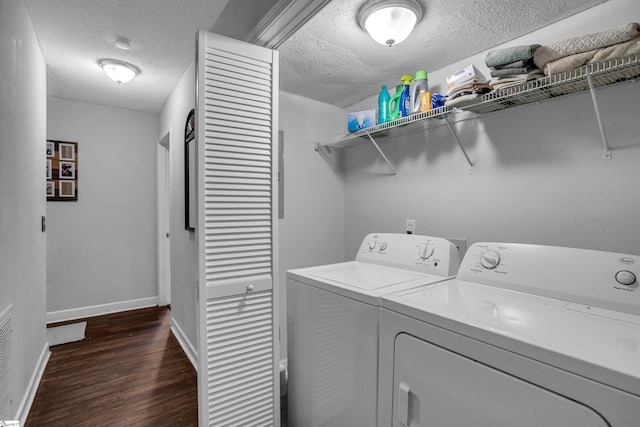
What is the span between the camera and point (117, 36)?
6.85 ft

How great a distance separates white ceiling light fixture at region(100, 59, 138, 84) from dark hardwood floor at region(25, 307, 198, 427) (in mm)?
2281

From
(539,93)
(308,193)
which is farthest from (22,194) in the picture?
(539,93)

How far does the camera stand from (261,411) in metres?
1.56

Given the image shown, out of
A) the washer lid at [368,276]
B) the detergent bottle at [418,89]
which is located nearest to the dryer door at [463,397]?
the washer lid at [368,276]

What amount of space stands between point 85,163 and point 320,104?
2.75 meters

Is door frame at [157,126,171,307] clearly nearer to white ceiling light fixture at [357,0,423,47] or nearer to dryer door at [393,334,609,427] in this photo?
white ceiling light fixture at [357,0,423,47]

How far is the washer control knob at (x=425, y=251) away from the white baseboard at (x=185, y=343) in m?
1.79

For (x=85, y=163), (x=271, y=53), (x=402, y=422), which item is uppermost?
(x=271, y=53)

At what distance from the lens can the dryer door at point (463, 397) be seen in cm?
73

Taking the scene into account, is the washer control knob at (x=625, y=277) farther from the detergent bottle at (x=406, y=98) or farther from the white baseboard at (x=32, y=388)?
the white baseboard at (x=32, y=388)

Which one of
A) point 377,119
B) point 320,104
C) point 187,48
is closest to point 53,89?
point 187,48

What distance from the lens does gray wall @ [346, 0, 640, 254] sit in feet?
4.46

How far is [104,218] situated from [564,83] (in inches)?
166

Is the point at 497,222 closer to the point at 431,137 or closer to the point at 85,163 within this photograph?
the point at 431,137
